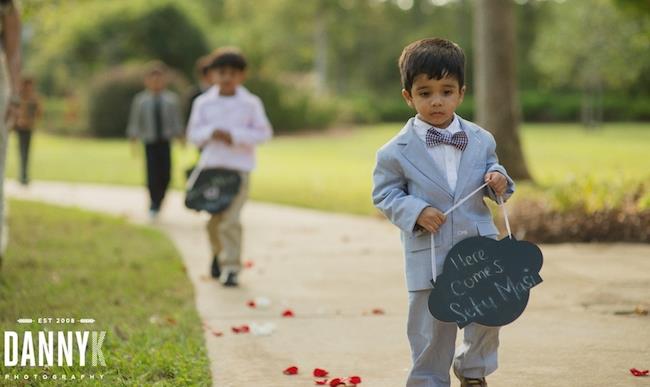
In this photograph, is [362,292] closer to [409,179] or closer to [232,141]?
[232,141]

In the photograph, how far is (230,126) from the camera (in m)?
7.30

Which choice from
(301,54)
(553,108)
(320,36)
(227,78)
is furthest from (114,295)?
(301,54)

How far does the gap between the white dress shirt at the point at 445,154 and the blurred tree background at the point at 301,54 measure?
28465 millimetres

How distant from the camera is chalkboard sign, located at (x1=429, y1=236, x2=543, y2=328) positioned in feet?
12.4

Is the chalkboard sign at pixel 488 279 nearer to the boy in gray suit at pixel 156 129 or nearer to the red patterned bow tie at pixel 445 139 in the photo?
the red patterned bow tie at pixel 445 139

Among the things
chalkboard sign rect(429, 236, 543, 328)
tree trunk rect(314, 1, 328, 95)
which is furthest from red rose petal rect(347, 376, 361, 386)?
tree trunk rect(314, 1, 328, 95)

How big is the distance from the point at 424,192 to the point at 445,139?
0.76ft

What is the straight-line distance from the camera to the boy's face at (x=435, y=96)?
382 centimetres

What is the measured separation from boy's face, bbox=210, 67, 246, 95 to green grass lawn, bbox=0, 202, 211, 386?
4.92ft

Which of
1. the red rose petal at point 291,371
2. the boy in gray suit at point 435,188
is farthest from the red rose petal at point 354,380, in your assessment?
the boy in gray suit at point 435,188

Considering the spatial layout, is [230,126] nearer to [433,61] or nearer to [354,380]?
[354,380]

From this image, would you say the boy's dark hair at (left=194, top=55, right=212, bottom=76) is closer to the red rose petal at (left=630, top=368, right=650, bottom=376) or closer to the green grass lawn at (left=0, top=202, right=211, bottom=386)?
the green grass lawn at (left=0, top=202, right=211, bottom=386)

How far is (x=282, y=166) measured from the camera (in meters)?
22.3

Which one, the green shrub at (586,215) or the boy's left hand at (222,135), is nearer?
the boy's left hand at (222,135)
